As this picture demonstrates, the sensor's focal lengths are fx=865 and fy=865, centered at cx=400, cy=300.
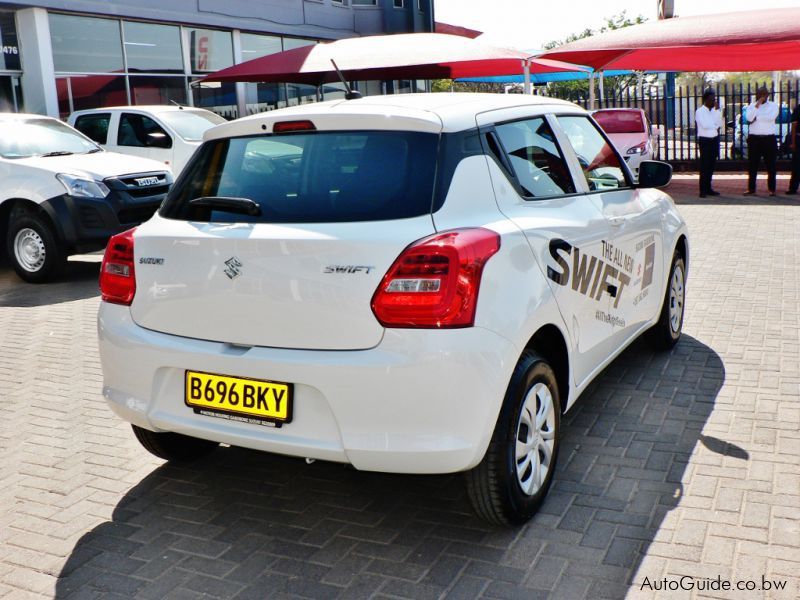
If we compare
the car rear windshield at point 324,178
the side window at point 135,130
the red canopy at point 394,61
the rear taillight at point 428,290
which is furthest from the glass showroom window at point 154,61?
the rear taillight at point 428,290

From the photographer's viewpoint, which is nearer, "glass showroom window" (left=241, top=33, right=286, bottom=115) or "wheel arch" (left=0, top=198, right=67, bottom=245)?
"wheel arch" (left=0, top=198, right=67, bottom=245)

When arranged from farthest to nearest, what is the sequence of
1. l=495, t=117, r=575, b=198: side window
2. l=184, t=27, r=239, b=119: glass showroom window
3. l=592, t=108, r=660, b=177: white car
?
l=184, t=27, r=239, b=119: glass showroom window → l=592, t=108, r=660, b=177: white car → l=495, t=117, r=575, b=198: side window

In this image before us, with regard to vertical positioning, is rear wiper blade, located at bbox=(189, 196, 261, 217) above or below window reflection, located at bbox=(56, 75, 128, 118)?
below

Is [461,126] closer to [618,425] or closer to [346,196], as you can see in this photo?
[346,196]

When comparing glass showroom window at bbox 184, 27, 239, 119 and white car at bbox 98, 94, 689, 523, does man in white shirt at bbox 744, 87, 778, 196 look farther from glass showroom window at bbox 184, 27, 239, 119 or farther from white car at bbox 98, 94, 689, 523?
white car at bbox 98, 94, 689, 523

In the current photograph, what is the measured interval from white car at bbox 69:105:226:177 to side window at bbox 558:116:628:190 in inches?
341

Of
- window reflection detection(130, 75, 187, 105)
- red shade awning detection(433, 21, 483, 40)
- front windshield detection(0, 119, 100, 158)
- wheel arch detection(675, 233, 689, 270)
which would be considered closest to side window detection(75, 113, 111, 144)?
front windshield detection(0, 119, 100, 158)

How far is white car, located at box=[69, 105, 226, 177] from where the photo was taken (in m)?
12.7

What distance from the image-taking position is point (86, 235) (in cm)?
940

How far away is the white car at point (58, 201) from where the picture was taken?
9422mm

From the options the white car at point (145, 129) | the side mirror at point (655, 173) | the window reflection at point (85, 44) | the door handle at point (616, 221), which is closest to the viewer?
the door handle at point (616, 221)

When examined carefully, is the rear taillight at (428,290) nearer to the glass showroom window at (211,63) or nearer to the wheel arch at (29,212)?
the wheel arch at (29,212)

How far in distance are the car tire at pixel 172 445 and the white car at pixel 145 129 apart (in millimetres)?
8932

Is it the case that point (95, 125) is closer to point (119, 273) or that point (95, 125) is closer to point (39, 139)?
point (39, 139)
